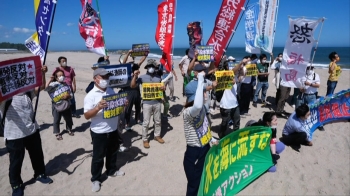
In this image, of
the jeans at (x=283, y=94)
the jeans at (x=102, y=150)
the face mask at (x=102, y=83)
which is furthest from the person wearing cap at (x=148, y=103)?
the jeans at (x=283, y=94)

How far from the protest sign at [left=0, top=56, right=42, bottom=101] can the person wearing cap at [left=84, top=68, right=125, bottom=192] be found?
3.14ft

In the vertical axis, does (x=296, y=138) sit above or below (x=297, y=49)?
below

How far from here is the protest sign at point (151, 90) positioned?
5410mm

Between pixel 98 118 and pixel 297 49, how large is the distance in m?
5.50

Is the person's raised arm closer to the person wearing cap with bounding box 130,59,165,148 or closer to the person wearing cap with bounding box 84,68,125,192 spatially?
the person wearing cap with bounding box 84,68,125,192

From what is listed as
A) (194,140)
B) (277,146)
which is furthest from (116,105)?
(277,146)

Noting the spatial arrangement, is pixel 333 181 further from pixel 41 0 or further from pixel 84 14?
pixel 84 14

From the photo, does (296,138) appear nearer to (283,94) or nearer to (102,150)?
(283,94)

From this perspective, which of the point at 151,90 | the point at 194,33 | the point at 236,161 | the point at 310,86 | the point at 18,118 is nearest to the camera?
the point at 236,161

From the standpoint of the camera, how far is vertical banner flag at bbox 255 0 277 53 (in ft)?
23.9

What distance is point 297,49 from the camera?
20.0 feet

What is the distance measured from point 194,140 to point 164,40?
3803 mm

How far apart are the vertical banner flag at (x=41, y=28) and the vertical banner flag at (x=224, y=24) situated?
3.81 meters

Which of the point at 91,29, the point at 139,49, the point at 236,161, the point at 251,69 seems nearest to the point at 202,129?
the point at 236,161
